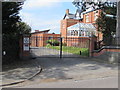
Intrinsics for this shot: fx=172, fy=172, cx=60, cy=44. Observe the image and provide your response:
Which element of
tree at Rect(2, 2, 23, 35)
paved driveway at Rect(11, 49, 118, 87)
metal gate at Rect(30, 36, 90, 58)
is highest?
tree at Rect(2, 2, 23, 35)

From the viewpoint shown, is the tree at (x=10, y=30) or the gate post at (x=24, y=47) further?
the gate post at (x=24, y=47)

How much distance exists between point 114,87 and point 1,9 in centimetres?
958

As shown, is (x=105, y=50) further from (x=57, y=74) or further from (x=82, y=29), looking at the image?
(x=82, y=29)

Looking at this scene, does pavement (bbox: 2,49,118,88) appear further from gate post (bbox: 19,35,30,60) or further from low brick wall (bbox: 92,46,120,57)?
gate post (bbox: 19,35,30,60)

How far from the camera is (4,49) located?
13.1 metres

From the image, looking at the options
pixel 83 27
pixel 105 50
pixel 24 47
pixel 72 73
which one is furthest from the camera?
pixel 83 27

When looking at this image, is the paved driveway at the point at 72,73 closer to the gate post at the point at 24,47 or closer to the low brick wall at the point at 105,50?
the low brick wall at the point at 105,50

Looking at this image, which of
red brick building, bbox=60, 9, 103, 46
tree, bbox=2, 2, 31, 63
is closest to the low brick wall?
tree, bbox=2, 2, 31, 63

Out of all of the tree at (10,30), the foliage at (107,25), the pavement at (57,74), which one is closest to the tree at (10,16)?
the tree at (10,30)

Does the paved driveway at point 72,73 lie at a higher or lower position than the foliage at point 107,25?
lower

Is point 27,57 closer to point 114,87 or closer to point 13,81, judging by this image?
point 13,81

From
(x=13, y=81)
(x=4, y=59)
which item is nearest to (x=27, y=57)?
(x=4, y=59)

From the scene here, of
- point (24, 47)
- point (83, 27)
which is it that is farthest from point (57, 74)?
point (83, 27)

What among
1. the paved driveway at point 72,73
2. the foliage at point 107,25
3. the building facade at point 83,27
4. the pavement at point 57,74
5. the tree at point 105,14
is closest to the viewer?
the pavement at point 57,74
